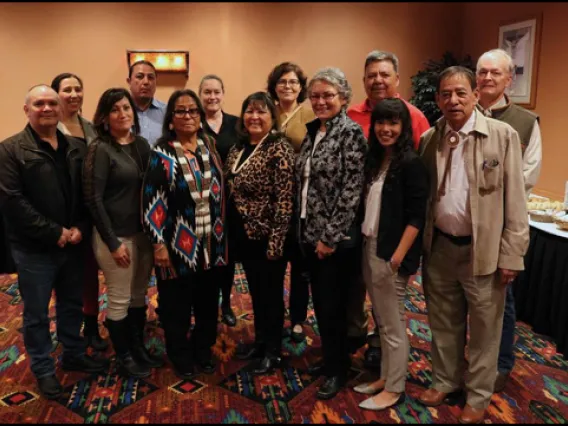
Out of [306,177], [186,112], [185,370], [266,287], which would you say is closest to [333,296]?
[266,287]

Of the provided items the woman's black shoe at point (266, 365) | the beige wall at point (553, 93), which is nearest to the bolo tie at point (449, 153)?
the woman's black shoe at point (266, 365)

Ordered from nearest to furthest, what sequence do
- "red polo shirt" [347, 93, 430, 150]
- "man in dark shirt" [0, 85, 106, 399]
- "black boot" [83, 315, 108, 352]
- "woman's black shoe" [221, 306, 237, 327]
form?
"man in dark shirt" [0, 85, 106, 399] → "red polo shirt" [347, 93, 430, 150] → "black boot" [83, 315, 108, 352] → "woman's black shoe" [221, 306, 237, 327]

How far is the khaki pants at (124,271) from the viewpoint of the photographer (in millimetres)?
2492

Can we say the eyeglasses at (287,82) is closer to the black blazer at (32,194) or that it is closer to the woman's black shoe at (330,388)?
the black blazer at (32,194)

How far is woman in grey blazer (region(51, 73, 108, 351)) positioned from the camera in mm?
2854

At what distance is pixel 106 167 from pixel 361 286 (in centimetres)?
154

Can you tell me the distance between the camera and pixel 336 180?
2250 mm

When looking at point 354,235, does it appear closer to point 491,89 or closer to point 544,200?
point 491,89

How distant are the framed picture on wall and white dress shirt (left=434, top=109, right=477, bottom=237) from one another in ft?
11.1

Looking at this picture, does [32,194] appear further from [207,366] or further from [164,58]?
[164,58]

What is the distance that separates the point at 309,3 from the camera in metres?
6.08

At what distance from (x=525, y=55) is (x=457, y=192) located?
3.71m

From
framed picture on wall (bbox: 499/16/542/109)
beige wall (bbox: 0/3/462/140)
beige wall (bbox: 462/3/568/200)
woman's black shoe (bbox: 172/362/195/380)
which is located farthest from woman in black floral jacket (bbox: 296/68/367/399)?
beige wall (bbox: 0/3/462/140)

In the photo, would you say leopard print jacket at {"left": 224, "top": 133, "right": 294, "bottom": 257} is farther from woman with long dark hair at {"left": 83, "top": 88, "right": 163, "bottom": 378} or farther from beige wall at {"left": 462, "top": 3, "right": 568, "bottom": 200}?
beige wall at {"left": 462, "top": 3, "right": 568, "bottom": 200}
